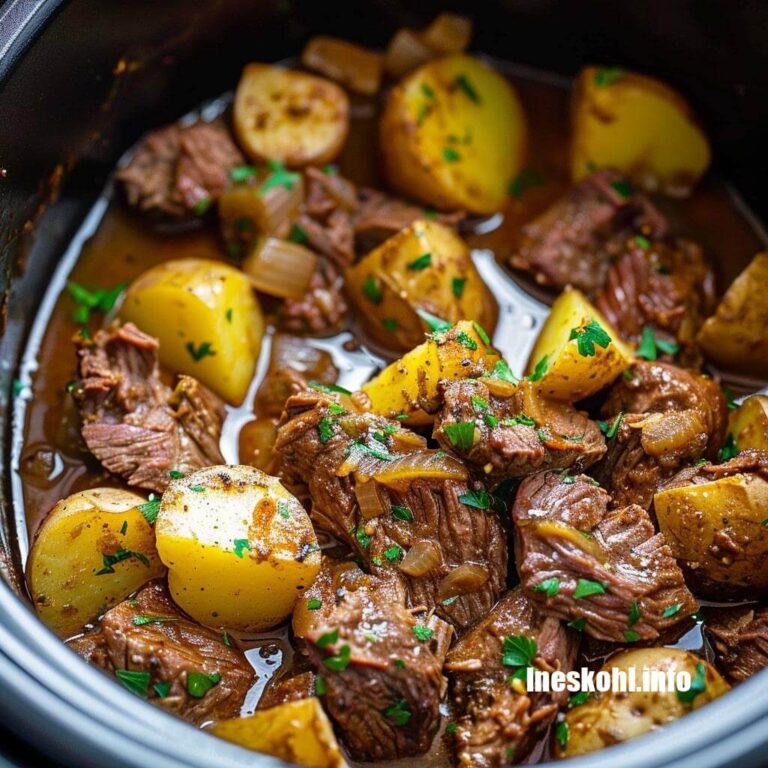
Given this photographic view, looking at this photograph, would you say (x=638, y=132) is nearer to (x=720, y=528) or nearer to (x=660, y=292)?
(x=660, y=292)

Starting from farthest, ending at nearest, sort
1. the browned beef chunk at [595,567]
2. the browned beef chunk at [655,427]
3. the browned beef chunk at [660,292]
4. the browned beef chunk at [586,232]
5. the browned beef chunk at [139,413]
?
→ the browned beef chunk at [586,232], the browned beef chunk at [660,292], the browned beef chunk at [139,413], the browned beef chunk at [655,427], the browned beef chunk at [595,567]

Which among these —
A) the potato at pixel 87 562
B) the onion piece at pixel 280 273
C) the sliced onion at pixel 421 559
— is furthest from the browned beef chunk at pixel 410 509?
the onion piece at pixel 280 273

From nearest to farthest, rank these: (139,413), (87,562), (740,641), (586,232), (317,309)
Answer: (740,641)
(87,562)
(139,413)
(317,309)
(586,232)

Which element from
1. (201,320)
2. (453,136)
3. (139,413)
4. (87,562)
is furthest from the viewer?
(453,136)

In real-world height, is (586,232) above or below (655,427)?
above

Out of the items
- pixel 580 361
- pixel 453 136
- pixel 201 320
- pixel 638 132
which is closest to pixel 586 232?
pixel 638 132

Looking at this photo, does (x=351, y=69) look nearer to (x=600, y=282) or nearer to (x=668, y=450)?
(x=600, y=282)

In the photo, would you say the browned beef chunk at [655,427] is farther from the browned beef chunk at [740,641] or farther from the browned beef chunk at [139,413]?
the browned beef chunk at [139,413]

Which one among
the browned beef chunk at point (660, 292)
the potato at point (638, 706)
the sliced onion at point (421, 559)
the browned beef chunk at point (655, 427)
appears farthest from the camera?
the browned beef chunk at point (660, 292)
